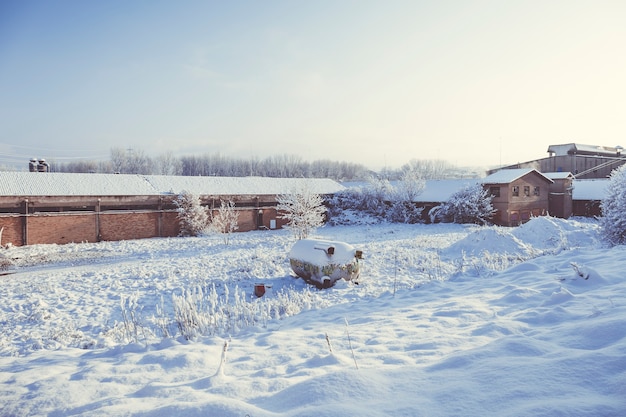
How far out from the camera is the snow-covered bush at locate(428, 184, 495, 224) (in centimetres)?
3369

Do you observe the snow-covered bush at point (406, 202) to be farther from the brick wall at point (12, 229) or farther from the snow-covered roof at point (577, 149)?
the brick wall at point (12, 229)

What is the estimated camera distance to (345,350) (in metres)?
5.52

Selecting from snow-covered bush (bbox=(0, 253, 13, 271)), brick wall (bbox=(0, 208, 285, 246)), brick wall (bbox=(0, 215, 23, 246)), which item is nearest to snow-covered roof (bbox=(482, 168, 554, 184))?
brick wall (bbox=(0, 208, 285, 246))

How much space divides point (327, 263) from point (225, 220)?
18.9 metres

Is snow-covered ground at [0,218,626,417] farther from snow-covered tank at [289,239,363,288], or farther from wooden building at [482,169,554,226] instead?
wooden building at [482,169,554,226]

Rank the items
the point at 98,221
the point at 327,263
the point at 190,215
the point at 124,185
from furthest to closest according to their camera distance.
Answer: the point at 190,215 → the point at 124,185 → the point at 98,221 → the point at 327,263

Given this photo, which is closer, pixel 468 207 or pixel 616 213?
pixel 616 213

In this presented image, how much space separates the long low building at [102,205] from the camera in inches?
947

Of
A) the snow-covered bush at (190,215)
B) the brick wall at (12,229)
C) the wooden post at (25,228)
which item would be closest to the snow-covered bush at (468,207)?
the snow-covered bush at (190,215)

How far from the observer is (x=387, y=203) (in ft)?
127

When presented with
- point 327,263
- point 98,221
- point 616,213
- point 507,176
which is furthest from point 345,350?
point 507,176

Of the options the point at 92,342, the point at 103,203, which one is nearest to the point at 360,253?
the point at 92,342

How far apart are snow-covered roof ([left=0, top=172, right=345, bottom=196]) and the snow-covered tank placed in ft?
49.5

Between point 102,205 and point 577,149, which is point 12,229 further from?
point 577,149
